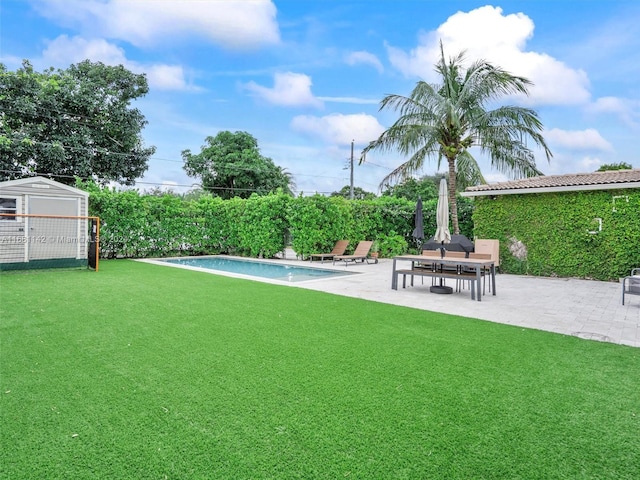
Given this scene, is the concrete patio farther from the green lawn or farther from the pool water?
the pool water

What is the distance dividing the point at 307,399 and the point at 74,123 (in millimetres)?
28504

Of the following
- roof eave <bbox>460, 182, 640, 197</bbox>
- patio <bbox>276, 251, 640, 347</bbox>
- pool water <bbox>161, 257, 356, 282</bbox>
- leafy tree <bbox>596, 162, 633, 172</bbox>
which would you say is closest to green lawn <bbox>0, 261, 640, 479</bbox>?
patio <bbox>276, 251, 640, 347</bbox>

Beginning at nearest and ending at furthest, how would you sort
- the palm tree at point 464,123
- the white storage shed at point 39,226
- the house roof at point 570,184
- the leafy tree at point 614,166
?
1. the house roof at point 570,184
2. the white storage shed at point 39,226
3. the palm tree at point 464,123
4. the leafy tree at point 614,166

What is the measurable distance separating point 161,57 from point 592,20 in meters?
21.2

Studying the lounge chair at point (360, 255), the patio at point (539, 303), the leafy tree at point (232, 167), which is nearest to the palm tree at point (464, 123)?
the lounge chair at point (360, 255)

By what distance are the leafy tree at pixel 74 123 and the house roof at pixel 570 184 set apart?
23907 mm

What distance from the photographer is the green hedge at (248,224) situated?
54.7 ft

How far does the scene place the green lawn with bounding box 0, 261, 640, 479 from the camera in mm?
2426

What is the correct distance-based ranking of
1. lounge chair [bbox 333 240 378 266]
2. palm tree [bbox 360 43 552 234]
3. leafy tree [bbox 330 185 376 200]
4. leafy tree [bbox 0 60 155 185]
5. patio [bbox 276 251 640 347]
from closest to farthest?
1. patio [bbox 276 251 640 347]
2. palm tree [bbox 360 43 552 234]
3. lounge chair [bbox 333 240 378 266]
4. leafy tree [bbox 0 60 155 185]
5. leafy tree [bbox 330 185 376 200]

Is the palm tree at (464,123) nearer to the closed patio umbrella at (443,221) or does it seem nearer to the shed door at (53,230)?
the closed patio umbrella at (443,221)

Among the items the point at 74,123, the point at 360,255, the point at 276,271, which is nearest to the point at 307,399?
the point at 276,271

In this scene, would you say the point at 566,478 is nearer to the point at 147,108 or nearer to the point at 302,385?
the point at 302,385

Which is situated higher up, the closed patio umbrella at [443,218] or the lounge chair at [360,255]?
the closed patio umbrella at [443,218]

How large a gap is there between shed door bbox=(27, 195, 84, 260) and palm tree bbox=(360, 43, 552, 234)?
12.2m
